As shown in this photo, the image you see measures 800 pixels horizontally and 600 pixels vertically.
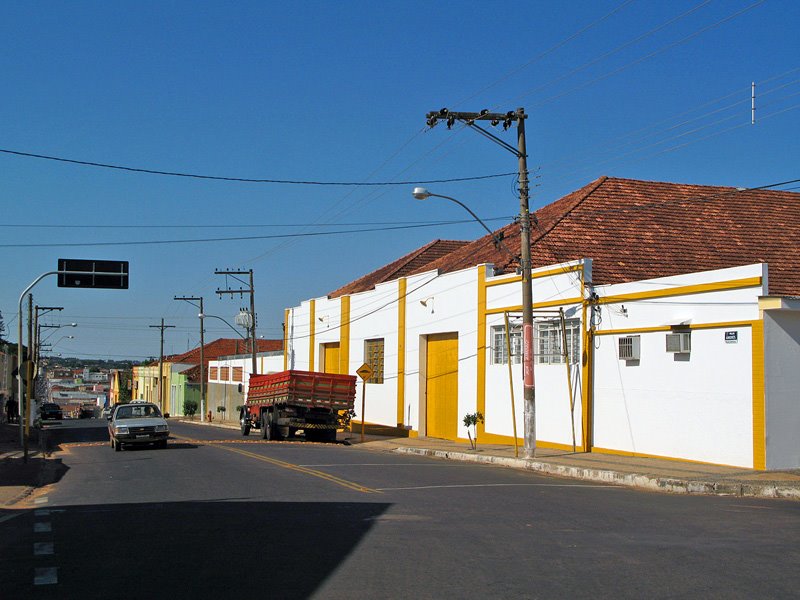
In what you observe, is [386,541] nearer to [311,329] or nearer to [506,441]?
[506,441]

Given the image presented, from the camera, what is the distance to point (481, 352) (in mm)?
30938

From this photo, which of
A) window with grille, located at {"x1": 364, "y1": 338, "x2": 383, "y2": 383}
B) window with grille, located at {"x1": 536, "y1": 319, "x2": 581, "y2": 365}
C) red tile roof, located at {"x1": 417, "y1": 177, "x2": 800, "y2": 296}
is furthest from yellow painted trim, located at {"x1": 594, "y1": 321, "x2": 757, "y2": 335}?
window with grille, located at {"x1": 364, "y1": 338, "x2": 383, "y2": 383}

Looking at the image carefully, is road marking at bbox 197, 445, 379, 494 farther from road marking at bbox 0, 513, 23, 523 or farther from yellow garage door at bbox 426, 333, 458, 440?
yellow garage door at bbox 426, 333, 458, 440

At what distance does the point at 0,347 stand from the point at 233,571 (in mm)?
74842

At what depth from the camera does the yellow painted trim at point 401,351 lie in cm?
3750

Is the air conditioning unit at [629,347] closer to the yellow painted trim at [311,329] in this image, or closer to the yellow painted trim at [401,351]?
the yellow painted trim at [401,351]

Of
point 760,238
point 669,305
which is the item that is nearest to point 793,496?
point 669,305

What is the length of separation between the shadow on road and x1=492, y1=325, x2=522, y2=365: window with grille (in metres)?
15.3

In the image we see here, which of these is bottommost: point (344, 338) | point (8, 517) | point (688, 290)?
point (8, 517)

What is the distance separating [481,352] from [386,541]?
68.6 ft

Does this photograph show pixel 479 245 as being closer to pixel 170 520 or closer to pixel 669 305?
pixel 669 305

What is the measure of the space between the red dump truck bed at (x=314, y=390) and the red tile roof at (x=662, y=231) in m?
6.71

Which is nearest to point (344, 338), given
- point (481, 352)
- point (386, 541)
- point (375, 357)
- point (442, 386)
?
point (375, 357)

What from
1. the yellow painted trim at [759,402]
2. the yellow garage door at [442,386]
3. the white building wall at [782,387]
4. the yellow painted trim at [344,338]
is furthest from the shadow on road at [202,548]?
the yellow painted trim at [344,338]
